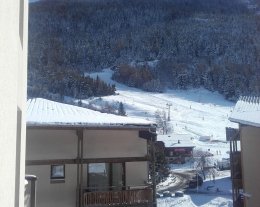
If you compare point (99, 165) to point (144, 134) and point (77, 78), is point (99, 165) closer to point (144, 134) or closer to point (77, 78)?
point (144, 134)

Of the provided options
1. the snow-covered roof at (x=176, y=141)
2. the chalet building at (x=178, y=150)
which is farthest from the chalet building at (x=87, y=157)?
the chalet building at (x=178, y=150)

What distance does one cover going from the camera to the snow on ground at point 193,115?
3812 cm

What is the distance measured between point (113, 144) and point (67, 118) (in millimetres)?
2192

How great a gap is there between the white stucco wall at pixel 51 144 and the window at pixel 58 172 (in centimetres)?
36

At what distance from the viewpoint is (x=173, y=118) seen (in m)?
94.0

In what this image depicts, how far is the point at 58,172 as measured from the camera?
14.2m

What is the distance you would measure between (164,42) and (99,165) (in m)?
182

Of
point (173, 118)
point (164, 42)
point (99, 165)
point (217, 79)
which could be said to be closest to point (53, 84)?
point (173, 118)

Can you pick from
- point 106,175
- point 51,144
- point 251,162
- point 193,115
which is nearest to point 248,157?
point 251,162

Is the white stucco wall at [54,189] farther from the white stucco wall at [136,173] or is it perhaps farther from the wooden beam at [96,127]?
the white stucco wall at [136,173]

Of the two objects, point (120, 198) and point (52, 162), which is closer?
point (52, 162)

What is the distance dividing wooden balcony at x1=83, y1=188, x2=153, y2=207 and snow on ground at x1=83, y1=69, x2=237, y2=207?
19620 millimetres

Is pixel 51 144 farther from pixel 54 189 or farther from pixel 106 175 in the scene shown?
pixel 106 175

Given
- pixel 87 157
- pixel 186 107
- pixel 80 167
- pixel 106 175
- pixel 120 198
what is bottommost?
pixel 120 198
